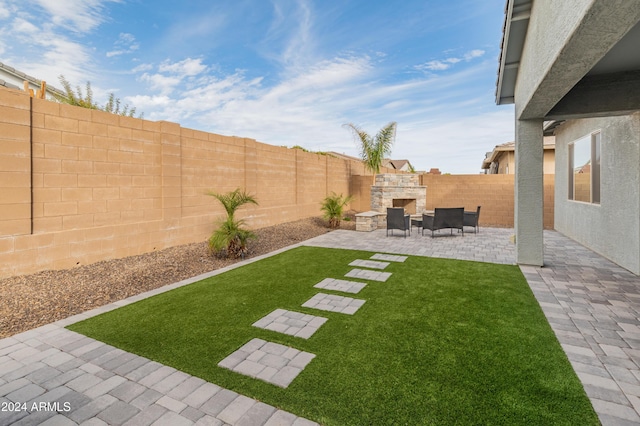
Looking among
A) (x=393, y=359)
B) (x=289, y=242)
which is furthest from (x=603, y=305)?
(x=289, y=242)

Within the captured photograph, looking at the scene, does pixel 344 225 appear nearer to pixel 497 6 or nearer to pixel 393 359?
pixel 497 6

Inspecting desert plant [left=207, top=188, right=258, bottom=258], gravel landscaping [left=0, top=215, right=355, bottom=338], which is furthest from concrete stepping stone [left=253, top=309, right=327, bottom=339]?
desert plant [left=207, top=188, right=258, bottom=258]

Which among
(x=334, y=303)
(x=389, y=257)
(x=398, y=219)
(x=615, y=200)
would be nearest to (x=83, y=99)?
(x=334, y=303)

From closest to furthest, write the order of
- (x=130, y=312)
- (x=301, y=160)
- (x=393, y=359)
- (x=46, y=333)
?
(x=393, y=359), (x=46, y=333), (x=130, y=312), (x=301, y=160)

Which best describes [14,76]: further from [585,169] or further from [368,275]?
[585,169]

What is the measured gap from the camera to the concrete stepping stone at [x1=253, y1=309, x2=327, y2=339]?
11.0 ft

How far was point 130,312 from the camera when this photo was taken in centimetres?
389

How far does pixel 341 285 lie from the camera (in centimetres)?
498

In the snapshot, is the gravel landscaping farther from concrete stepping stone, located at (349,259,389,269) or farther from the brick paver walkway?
the brick paver walkway

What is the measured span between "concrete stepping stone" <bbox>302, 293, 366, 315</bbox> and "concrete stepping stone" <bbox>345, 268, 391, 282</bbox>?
3.48ft

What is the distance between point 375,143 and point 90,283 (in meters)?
11.9

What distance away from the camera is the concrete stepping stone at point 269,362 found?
2.53m

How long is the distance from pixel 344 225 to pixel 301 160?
3.18 metres

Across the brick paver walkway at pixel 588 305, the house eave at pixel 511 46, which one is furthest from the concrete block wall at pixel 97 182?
the house eave at pixel 511 46
